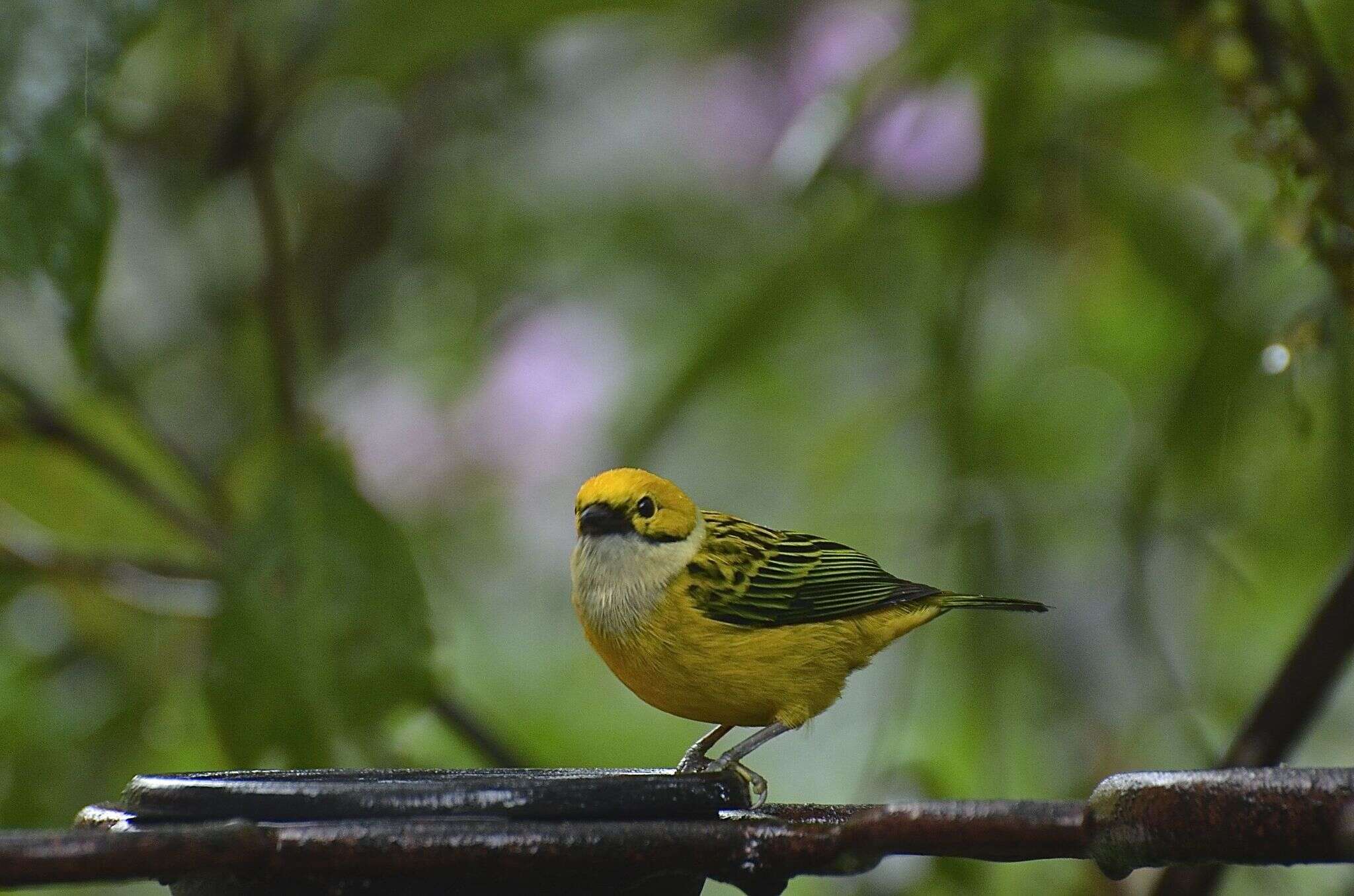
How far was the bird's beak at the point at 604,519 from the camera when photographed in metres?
1.04

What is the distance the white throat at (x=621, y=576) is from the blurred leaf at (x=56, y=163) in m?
0.41

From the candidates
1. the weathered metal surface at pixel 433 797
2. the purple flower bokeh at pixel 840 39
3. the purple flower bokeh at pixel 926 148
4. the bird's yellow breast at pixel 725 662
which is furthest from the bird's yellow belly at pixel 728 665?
the purple flower bokeh at pixel 840 39

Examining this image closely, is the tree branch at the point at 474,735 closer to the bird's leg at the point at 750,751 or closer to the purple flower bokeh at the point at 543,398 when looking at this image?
the bird's leg at the point at 750,751

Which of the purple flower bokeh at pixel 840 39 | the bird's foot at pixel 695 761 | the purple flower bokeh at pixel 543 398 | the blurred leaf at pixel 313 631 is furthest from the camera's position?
the purple flower bokeh at pixel 543 398

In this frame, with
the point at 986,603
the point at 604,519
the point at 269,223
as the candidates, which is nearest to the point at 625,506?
the point at 604,519

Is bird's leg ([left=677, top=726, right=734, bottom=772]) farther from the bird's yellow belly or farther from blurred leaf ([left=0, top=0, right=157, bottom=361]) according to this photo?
blurred leaf ([left=0, top=0, right=157, bottom=361])

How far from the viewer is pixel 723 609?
1.03 meters

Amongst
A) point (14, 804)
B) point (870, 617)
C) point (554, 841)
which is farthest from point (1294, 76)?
point (14, 804)

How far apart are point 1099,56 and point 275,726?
137 centimetres

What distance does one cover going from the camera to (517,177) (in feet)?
10.7

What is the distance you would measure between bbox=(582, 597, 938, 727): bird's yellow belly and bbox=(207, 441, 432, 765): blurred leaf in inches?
13.5

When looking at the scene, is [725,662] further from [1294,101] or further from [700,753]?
[1294,101]

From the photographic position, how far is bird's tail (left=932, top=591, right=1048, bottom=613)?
93 centimetres

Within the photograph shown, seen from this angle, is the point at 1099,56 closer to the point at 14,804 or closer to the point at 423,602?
the point at 423,602
